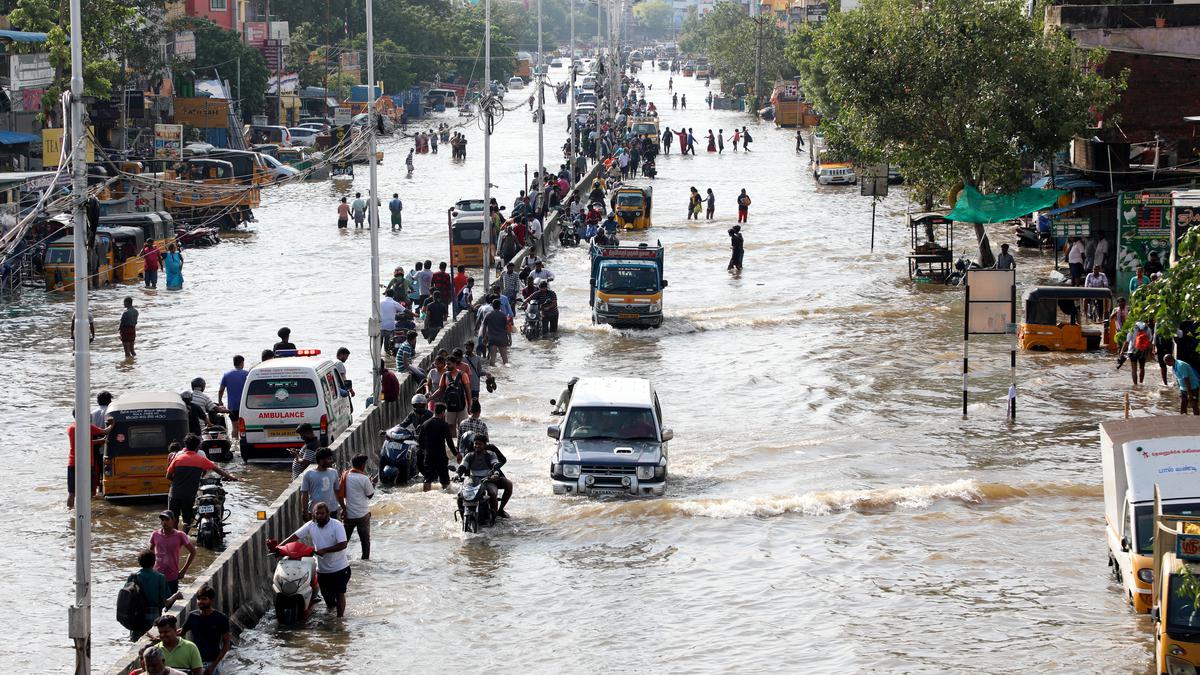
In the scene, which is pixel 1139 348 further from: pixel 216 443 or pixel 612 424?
pixel 216 443

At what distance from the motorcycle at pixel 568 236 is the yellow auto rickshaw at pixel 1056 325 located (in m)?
21.4

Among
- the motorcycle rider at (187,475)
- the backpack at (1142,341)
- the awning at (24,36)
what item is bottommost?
the motorcycle rider at (187,475)

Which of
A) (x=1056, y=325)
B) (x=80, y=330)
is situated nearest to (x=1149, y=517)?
(x=80, y=330)

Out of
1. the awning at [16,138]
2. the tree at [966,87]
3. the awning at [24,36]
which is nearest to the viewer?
the tree at [966,87]

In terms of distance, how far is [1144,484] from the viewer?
15992mm

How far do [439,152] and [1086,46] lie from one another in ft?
186

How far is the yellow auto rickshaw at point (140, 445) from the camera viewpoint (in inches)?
830

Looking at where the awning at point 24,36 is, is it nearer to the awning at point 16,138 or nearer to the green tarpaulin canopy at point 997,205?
the awning at point 16,138

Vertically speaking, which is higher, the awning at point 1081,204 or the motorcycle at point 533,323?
the awning at point 1081,204

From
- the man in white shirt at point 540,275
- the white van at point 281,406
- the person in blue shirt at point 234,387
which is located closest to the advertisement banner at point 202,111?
the man in white shirt at point 540,275

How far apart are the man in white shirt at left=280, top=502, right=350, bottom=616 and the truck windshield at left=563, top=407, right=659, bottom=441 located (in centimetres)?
546

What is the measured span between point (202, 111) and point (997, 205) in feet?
148

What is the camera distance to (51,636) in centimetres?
1650

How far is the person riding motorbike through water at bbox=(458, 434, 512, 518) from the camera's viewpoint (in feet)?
64.5
